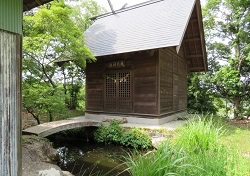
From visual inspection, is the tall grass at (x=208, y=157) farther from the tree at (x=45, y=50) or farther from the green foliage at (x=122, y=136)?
the tree at (x=45, y=50)

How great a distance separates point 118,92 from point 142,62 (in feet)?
5.77

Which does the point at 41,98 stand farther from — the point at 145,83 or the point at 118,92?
the point at 145,83

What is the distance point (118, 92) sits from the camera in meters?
8.77

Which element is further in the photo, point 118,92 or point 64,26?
point 118,92

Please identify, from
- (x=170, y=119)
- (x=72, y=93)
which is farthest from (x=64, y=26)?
(x=72, y=93)

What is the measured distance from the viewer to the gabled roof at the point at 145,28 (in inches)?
293

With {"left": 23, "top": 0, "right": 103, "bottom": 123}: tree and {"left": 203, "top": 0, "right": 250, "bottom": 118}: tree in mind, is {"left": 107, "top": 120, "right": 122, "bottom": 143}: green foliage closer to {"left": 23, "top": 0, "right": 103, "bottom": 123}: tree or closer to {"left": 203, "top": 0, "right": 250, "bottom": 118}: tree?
{"left": 23, "top": 0, "right": 103, "bottom": 123}: tree

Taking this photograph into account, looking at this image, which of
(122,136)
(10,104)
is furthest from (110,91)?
(10,104)

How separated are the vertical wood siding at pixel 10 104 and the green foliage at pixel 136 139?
373cm

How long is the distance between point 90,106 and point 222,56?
10.2 metres

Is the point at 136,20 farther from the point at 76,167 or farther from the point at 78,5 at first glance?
the point at 78,5

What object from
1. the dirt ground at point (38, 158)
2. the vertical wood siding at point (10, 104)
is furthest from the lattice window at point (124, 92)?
the vertical wood siding at point (10, 104)

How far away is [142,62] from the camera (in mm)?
8234

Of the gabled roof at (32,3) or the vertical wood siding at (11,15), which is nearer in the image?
the vertical wood siding at (11,15)
